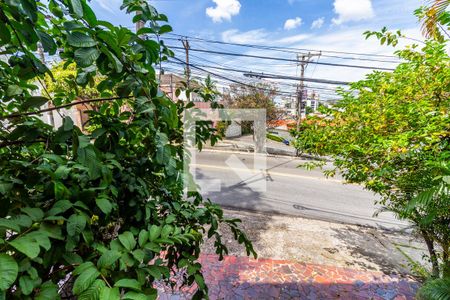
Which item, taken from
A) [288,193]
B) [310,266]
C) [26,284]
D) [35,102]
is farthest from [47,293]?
[288,193]

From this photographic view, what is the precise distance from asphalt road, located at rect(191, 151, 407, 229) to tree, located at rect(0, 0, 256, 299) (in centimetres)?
404

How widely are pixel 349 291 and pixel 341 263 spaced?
607 mm

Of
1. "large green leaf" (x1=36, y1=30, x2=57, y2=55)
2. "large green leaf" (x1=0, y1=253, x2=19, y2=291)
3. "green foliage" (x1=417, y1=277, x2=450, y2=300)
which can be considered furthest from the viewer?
"green foliage" (x1=417, y1=277, x2=450, y2=300)

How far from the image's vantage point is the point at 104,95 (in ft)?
3.64

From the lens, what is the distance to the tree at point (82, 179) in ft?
1.77

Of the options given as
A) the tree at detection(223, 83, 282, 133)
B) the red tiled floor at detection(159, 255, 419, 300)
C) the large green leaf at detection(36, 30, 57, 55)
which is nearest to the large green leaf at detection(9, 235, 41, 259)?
the large green leaf at detection(36, 30, 57, 55)

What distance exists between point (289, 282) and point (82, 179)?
10.1ft

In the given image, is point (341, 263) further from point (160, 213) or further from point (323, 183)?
point (323, 183)

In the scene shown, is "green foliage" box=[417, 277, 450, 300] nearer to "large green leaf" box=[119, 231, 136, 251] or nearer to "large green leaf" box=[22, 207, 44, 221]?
"large green leaf" box=[119, 231, 136, 251]

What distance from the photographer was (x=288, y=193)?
22.4 feet

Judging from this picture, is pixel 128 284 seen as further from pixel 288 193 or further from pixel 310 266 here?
pixel 288 193

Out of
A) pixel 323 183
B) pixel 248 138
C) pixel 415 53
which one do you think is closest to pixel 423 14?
pixel 415 53

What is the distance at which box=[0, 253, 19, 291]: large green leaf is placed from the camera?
0.43 metres

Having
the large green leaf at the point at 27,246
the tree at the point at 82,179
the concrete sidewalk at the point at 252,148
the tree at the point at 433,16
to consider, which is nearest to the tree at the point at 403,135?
the tree at the point at 433,16
